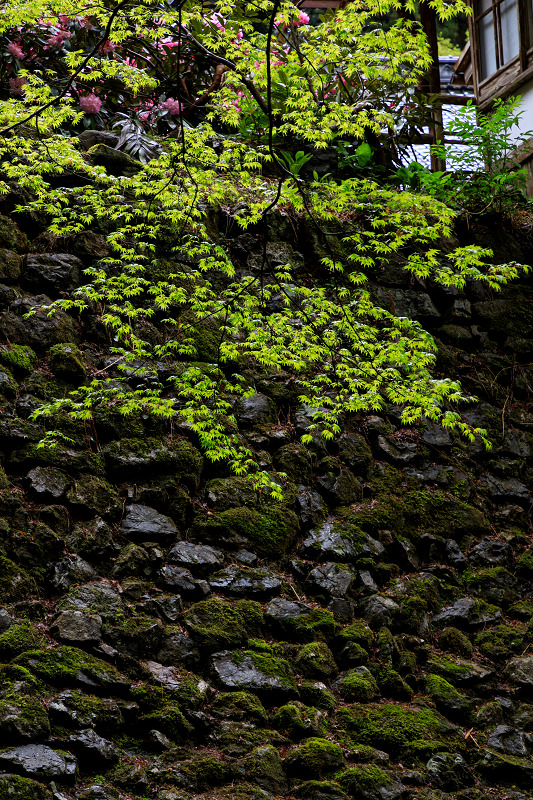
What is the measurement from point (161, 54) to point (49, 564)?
740 cm

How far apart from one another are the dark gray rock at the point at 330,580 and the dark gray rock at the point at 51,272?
356 centimetres

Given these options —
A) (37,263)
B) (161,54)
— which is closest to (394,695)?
(37,263)

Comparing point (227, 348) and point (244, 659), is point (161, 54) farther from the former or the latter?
point (244, 659)

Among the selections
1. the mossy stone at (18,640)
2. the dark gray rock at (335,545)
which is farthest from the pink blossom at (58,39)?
the mossy stone at (18,640)

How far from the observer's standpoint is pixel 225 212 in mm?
7953

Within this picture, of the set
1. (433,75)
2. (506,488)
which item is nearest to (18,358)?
(506,488)

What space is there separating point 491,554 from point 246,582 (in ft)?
8.75

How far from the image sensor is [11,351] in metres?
5.46

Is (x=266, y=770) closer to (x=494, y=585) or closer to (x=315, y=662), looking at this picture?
(x=315, y=662)

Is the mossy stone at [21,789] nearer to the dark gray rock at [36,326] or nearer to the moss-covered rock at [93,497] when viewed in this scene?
the moss-covered rock at [93,497]

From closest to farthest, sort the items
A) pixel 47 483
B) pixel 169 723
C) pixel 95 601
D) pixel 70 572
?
pixel 169 723 → pixel 95 601 → pixel 70 572 → pixel 47 483

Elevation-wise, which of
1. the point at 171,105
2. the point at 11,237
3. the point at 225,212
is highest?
the point at 171,105

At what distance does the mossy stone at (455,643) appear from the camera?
17.2 feet

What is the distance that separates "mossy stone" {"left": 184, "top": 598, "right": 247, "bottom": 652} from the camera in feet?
14.5
